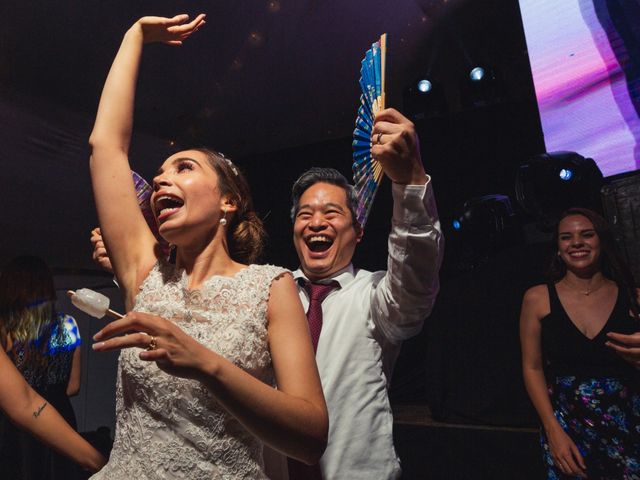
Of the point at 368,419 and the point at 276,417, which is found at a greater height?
the point at 276,417

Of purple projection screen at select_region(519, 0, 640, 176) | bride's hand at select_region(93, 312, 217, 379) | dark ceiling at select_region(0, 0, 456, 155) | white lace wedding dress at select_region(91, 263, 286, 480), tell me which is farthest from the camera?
dark ceiling at select_region(0, 0, 456, 155)

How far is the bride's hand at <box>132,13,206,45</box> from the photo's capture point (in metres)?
1.31

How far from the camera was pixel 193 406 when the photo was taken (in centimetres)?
94

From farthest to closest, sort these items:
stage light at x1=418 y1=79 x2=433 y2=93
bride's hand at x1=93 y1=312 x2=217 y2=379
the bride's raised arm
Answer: stage light at x1=418 y1=79 x2=433 y2=93
the bride's raised arm
bride's hand at x1=93 y1=312 x2=217 y2=379

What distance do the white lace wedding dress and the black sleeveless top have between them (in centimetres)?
153

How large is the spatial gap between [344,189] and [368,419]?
806mm

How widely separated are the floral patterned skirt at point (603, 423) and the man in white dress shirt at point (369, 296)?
893 millimetres

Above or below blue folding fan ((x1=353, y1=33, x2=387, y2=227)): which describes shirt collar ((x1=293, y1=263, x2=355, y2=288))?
below

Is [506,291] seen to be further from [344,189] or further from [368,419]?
[368,419]

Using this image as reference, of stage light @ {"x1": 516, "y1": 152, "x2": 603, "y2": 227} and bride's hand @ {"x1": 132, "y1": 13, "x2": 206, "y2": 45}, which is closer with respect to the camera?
bride's hand @ {"x1": 132, "y1": 13, "x2": 206, "y2": 45}

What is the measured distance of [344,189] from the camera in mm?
1824

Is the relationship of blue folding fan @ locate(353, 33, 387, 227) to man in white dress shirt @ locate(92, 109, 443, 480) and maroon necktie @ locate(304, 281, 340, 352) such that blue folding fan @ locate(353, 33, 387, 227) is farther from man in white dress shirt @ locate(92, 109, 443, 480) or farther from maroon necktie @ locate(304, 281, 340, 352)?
maroon necktie @ locate(304, 281, 340, 352)

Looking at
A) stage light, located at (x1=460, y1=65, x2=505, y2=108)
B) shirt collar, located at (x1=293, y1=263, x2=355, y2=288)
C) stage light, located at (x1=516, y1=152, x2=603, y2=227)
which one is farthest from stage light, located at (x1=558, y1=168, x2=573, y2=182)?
shirt collar, located at (x1=293, y1=263, x2=355, y2=288)

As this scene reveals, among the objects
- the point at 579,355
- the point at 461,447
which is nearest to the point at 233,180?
the point at 579,355
